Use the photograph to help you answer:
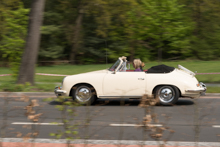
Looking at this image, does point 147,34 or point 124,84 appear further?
point 147,34

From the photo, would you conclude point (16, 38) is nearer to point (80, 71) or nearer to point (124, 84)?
point (124, 84)

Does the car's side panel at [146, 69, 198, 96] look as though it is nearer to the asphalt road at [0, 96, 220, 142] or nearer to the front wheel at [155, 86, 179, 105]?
the front wheel at [155, 86, 179, 105]

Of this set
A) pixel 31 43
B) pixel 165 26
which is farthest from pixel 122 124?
pixel 165 26

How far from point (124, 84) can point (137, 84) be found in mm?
349

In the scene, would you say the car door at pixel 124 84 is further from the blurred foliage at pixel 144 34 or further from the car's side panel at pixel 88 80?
the blurred foliage at pixel 144 34

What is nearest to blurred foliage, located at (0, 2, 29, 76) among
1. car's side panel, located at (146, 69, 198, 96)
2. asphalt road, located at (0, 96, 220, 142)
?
asphalt road, located at (0, 96, 220, 142)

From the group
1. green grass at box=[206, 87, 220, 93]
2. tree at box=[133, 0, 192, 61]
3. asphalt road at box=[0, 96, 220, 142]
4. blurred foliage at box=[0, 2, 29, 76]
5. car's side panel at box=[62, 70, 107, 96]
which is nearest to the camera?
asphalt road at box=[0, 96, 220, 142]

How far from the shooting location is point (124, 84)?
30.0 feet

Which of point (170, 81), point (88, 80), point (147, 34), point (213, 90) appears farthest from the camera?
point (147, 34)

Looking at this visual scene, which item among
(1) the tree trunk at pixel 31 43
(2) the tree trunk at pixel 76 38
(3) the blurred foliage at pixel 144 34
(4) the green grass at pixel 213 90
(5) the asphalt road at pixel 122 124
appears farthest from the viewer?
(2) the tree trunk at pixel 76 38

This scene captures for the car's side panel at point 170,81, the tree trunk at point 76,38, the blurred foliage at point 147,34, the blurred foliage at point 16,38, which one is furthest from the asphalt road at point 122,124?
the tree trunk at point 76,38

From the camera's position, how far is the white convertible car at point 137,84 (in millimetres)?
9070

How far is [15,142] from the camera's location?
5.03 m

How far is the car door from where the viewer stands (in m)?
9.09
